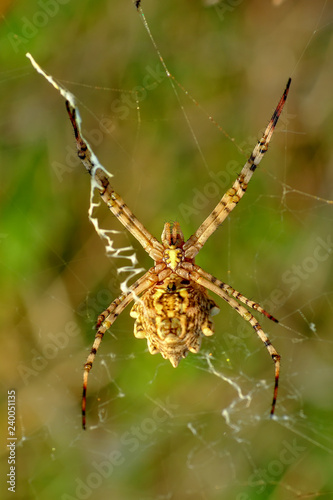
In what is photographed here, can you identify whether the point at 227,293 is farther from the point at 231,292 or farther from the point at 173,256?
the point at 173,256

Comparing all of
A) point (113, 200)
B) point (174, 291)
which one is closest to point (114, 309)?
point (174, 291)

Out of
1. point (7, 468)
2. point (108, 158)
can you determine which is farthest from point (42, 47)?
point (7, 468)

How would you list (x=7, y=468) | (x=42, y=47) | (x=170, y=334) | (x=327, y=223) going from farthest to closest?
(x=7, y=468)
(x=327, y=223)
(x=42, y=47)
(x=170, y=334)

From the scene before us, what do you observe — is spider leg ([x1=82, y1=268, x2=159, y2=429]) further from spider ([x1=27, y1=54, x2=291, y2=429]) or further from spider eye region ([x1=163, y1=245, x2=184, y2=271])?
spider eye region ([x1=163, y1=245, x2=184, y2=271])

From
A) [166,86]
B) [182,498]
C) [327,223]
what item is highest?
[166,86]

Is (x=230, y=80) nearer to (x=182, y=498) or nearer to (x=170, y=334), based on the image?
(x=170, y=334)

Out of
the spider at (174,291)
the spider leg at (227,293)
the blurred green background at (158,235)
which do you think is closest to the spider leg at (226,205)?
the spider at (174,291)

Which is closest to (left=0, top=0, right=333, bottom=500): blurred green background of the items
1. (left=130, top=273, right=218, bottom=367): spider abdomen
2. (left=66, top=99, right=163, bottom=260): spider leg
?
(left=66, top=99, right=163, bottom=260): spider leg

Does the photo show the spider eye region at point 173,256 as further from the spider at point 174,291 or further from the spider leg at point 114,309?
the spider leg at point 114,309
